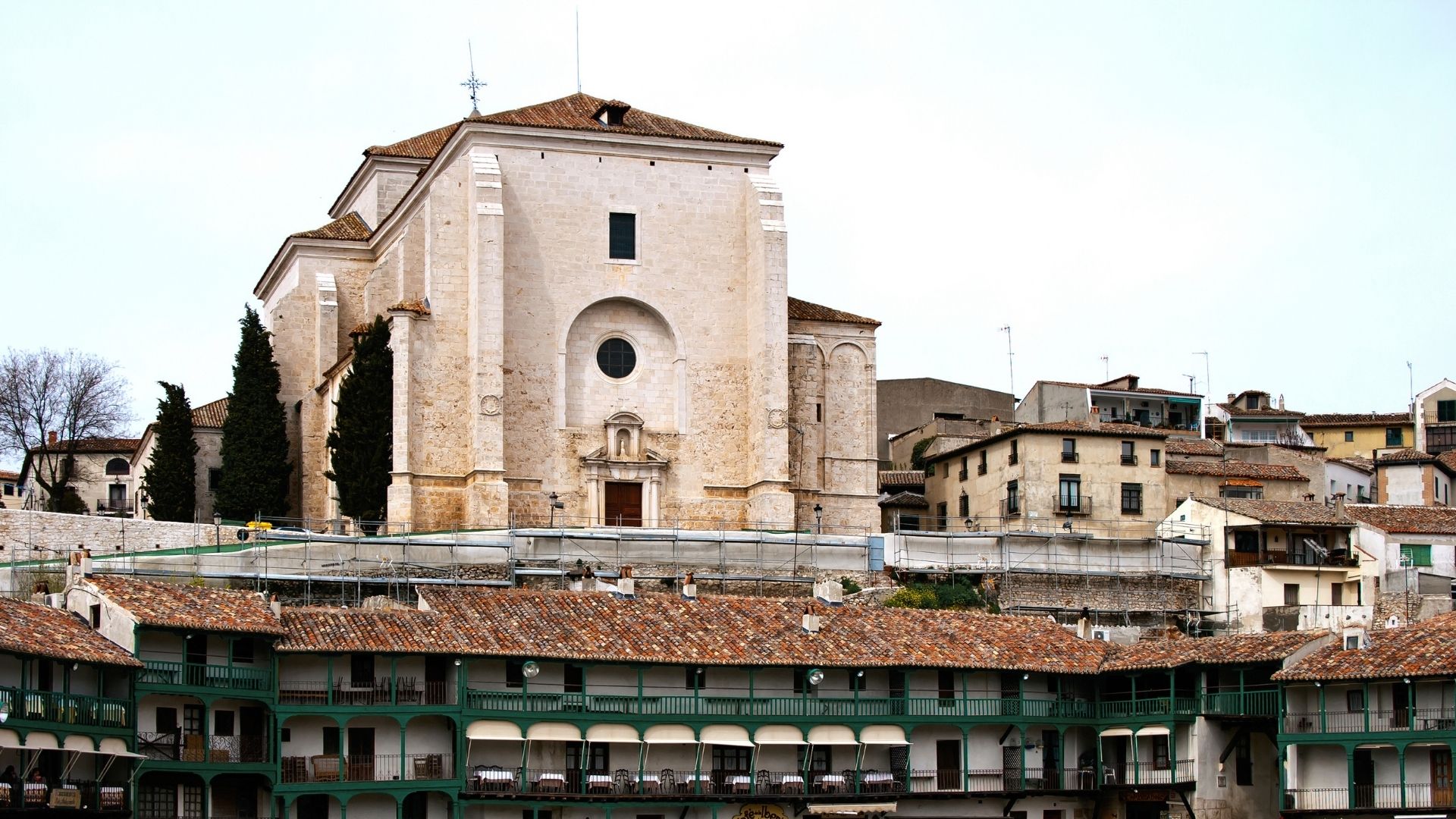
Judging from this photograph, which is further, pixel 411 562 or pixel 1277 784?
pixel 411 562

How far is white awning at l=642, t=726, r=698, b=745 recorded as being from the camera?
185 ft

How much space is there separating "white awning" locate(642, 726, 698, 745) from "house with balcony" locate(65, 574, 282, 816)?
8.76 metres

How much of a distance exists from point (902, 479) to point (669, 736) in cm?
3498

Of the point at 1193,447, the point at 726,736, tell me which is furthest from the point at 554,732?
the point at 1193,447

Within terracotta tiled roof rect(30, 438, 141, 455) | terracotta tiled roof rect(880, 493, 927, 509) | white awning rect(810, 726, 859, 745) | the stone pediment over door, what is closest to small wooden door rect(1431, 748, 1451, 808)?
white awning rect(810, 726, 859, 745)

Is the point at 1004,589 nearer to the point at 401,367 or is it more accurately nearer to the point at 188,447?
the point at 401,367

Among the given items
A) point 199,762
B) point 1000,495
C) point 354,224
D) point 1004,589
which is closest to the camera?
point 199,762

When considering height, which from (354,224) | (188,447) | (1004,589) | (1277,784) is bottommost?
(1277,784)

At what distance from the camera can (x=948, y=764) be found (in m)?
59.8

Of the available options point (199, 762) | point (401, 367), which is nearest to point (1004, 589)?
point (401, 367)

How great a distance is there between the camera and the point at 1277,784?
58625mm

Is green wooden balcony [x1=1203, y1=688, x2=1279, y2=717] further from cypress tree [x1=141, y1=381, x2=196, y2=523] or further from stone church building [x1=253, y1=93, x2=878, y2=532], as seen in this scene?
cypress tree [x1=141, y1=381, x2=196, y2=523]

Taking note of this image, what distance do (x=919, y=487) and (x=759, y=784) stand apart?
33.5 meters

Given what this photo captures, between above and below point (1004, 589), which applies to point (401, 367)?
above
